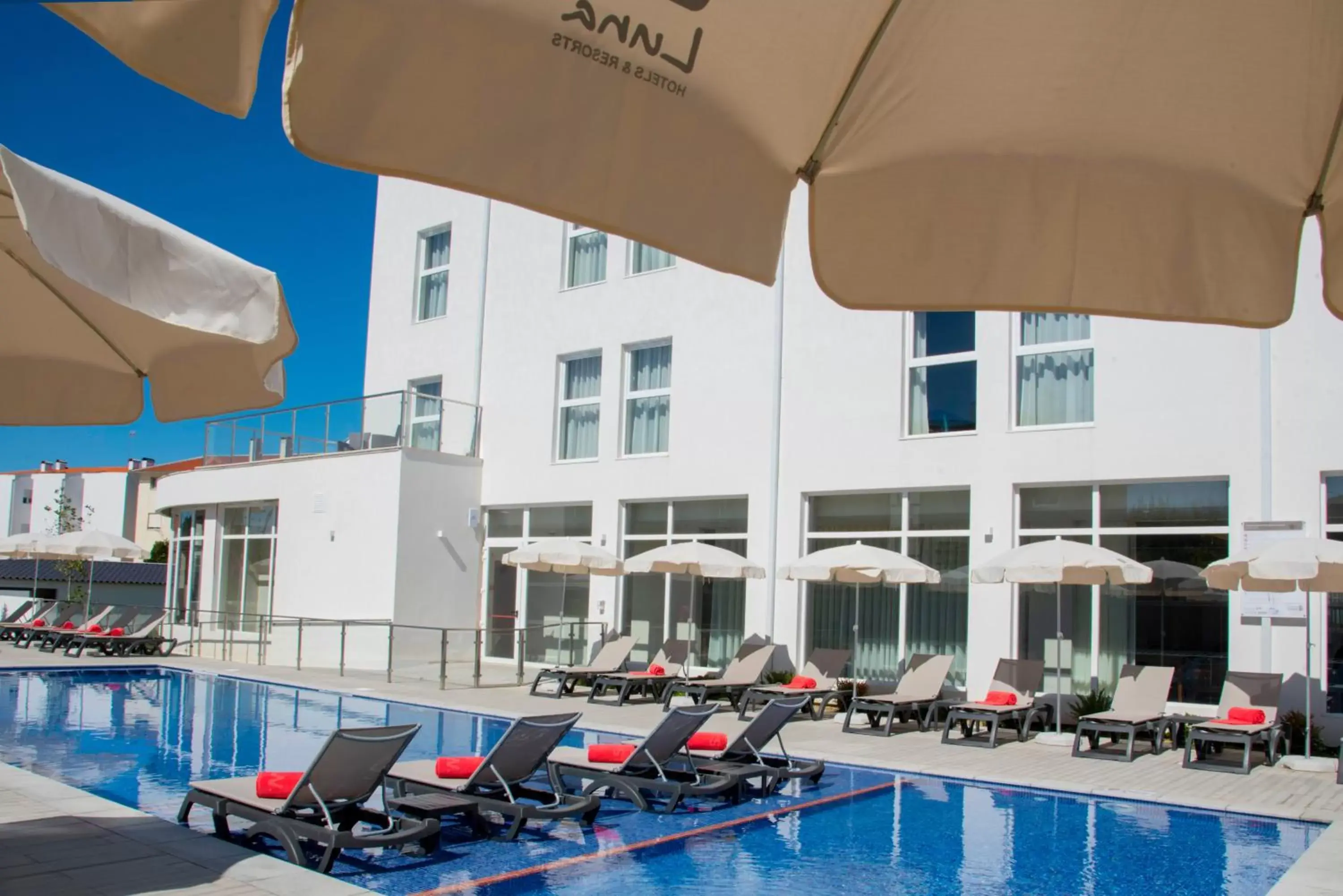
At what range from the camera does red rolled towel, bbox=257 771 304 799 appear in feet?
24.2

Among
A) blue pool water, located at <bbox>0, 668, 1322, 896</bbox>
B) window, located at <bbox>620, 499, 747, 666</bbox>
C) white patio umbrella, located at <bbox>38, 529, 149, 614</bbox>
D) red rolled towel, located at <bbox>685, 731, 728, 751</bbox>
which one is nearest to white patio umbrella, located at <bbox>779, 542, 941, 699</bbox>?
window, located at <bbox>620, 499, 747, 666</bbox>

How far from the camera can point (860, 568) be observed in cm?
1439

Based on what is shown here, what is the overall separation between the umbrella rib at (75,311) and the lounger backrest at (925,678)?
34.3ft

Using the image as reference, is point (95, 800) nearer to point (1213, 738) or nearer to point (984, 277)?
→ point (984, 277)

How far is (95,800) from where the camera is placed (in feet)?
25.3

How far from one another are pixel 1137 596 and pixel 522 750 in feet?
29.5

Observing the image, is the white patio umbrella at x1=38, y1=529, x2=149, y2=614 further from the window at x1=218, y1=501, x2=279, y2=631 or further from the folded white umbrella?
the folded white umbrella

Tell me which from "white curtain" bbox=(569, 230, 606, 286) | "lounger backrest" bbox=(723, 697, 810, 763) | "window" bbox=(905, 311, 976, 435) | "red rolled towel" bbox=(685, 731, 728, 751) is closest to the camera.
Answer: "lounger backrest" bbox=(723, 697, 810, 763)

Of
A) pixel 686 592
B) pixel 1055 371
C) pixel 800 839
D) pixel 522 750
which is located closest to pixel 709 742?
pixel 800 839

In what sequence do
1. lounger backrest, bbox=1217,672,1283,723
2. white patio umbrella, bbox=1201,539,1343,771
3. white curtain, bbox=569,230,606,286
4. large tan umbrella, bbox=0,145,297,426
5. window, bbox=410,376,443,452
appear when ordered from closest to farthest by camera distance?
1. large tan umbrella, bbox=0,145,297,426
2. white patio umbrella, bbox=1201,539,1343,771
3. lounger backrest, bbox=1217,672,1283,723
4. white curtain, bbox=569,230,606,286
5. window, bbox=410,376,443,452

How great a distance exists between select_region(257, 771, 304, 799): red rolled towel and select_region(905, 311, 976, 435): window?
1083 centimetres

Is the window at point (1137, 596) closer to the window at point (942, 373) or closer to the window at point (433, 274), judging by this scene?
the window at point (942, 373)

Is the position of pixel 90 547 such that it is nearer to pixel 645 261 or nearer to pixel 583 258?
pixel 583 258

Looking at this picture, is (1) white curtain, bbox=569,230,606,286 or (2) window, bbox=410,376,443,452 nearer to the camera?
(1) white curtain, bbox=569,230,606,286
